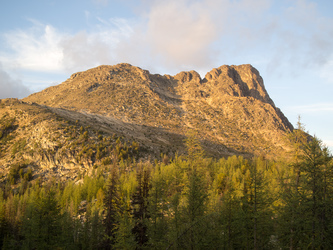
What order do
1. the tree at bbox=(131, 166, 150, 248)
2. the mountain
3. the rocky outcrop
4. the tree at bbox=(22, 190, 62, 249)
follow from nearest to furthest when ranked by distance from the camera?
the tree at bbox=(22, 190, 62, 249)
the tree at bbox=(131, 166, 150, 248)
the mountain
the rocky outcrop

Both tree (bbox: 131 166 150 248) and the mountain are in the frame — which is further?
the mountain

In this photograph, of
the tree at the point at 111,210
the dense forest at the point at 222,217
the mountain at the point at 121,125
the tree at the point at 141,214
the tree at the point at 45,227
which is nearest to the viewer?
the dense forest at the point at 222,217

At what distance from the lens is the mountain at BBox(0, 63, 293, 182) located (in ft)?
249

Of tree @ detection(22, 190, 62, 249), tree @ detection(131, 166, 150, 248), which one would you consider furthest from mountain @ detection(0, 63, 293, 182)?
tree @ detection(22, 190, 62, 249)

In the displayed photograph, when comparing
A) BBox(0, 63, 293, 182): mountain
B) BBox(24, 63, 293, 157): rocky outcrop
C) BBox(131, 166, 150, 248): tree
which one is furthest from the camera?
BBox(24, 63, 293, 157): rocky outcrop

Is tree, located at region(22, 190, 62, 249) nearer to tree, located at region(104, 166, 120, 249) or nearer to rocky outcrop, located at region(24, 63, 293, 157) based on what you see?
tree, located at region(104, 166, 120, 249)

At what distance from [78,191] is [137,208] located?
28693 mm

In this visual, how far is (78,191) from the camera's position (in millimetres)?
54062

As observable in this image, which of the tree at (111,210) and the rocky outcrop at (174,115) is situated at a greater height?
the rocky outcrop at (174,115)

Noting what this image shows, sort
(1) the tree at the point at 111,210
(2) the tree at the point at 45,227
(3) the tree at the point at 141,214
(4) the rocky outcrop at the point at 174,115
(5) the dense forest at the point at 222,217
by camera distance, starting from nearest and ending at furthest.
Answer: (5) the dense forest at the point at 222,217 < (2) the tree at the point at 45,227 < (1) the tree at the point at 111,210 < (3) the tree at the point at 141,214 < (4) the rocky outcrop at the point at 174,115

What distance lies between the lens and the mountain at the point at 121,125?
76000 millimetres

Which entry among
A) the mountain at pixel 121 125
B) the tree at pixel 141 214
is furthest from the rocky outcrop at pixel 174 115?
the tree at pixel 141 214

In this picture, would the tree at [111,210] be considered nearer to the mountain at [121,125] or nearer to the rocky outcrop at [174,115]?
the mountain at [121,125]

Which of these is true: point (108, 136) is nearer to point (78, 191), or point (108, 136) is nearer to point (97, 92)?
point (78, 191)
